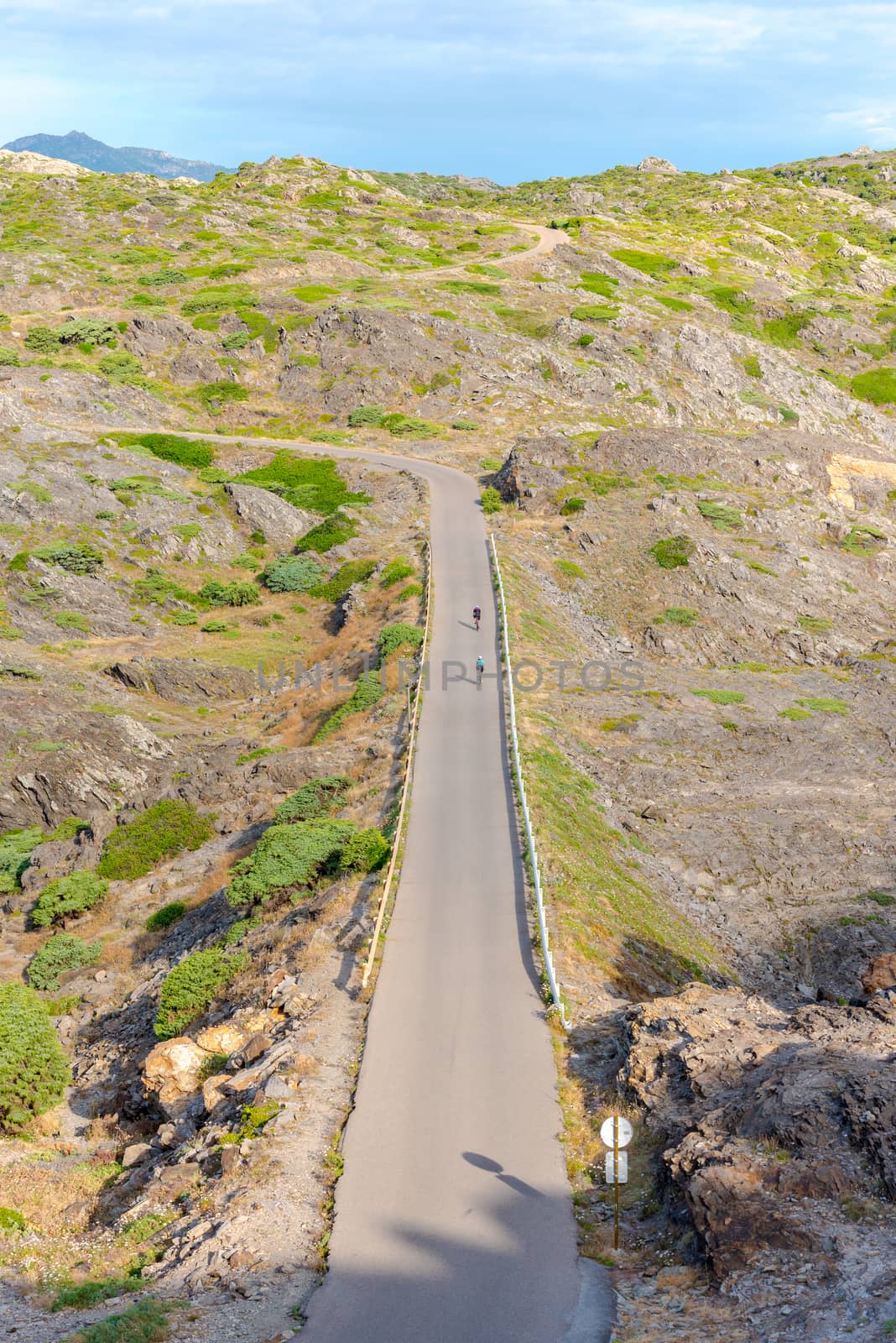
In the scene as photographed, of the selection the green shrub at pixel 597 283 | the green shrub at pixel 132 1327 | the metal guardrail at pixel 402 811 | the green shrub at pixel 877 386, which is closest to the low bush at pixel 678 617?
the metal guardrail at pixel 402 811

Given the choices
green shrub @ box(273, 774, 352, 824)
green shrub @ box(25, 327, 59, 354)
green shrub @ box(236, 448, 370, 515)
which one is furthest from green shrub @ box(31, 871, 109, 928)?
green shrub @ box(25, 327, 59, 354)

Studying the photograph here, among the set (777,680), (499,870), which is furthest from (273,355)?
(499,870)

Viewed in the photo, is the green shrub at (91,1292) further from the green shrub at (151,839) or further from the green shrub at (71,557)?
the green shrub at (71,557)

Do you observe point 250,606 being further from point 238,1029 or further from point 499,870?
point 238,1029

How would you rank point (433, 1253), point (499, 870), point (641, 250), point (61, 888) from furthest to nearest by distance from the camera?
point (641, 250) < point (61, 888) < point (499, 870) < point (433, 1253)

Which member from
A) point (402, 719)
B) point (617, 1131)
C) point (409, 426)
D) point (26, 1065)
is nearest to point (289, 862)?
point (26, 1065)

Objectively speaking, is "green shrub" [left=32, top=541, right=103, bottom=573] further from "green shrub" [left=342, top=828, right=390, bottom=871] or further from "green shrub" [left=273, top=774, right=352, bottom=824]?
"green shrub" [left=342, top=828, right=390, bottom=871]

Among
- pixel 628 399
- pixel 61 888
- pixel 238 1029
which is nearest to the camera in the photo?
pixel 238 1029
